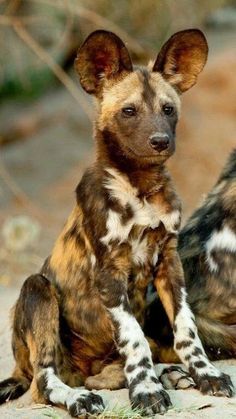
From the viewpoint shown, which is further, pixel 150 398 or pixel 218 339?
pixel 218 339

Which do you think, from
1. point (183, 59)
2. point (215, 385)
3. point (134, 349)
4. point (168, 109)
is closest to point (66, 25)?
point (183, 59)

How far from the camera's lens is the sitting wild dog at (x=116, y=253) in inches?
168

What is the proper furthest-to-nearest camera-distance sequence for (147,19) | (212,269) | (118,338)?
(147,19)
(212,269)
(118,338)

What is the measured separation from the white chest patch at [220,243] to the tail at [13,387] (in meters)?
1.04

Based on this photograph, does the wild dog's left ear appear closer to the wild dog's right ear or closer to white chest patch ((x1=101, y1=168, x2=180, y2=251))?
the wild dog's right ear

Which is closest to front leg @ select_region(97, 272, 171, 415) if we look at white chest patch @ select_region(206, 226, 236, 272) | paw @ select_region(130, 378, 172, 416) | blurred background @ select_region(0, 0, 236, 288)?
paw @ select_region(130, 378, 172, 416)

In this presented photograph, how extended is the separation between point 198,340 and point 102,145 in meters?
0.95

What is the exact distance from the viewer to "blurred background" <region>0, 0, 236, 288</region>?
11406 mm

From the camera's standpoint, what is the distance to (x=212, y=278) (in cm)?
486

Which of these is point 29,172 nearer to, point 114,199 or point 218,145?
point 218,145

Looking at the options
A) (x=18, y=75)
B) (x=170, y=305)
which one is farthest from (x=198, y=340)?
(x=18, y=75)

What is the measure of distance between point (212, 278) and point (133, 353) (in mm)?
828

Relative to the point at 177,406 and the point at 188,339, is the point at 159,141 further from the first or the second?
the point at 177,406

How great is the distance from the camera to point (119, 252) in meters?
4.34
